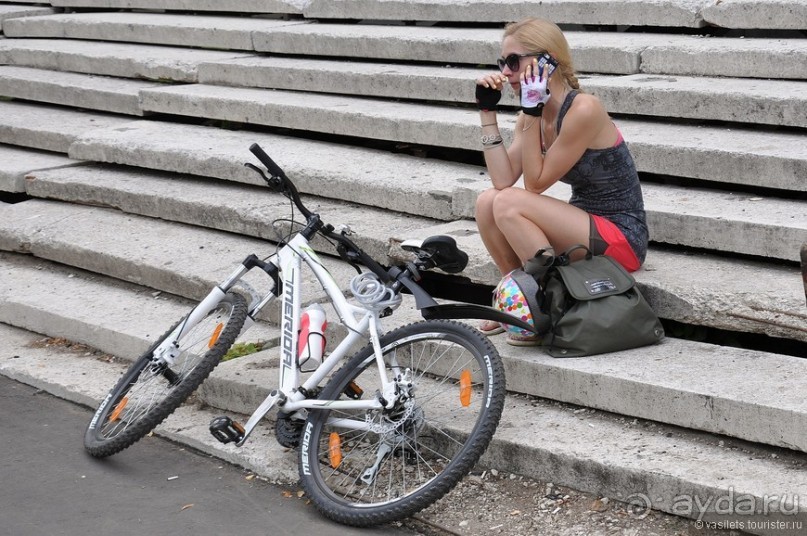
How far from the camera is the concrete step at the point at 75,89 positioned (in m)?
8.51

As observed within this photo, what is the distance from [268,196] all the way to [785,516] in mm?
3939

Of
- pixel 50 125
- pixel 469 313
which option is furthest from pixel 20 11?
pixel 469 313

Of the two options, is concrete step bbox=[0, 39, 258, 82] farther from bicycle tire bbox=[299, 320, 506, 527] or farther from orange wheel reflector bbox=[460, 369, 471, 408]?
orange wheel reflector bbox=[460, 369, 471, 408]

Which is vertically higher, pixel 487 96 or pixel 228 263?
pixel 487 96

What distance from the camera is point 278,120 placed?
7.33 m

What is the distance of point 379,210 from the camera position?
6.10 meters

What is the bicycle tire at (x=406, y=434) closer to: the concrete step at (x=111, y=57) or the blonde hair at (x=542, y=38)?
the blonde hair at (x=542, y=38)

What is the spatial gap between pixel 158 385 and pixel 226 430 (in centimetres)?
57

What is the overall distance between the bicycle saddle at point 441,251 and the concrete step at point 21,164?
4.58 metres

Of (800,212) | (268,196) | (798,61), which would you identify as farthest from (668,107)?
(268,196)

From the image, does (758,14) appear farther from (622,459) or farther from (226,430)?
(226,430)

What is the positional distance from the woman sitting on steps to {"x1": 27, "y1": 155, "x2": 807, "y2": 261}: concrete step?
342 millimetres

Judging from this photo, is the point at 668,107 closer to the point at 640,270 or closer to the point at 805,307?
the point at 640,270

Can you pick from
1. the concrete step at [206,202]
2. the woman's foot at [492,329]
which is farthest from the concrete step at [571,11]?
the woman's foot at [492,329]
